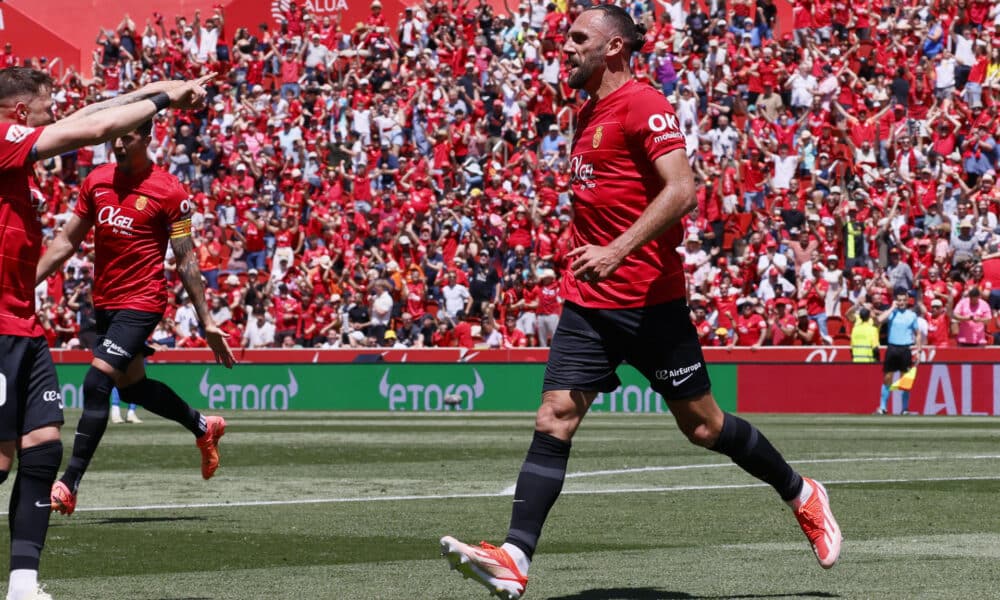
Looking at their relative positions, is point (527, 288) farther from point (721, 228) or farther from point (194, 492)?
point (194, 492)

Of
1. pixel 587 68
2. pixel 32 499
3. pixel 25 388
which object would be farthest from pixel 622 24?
pixel 32 499

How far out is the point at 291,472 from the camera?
1543 centimetres

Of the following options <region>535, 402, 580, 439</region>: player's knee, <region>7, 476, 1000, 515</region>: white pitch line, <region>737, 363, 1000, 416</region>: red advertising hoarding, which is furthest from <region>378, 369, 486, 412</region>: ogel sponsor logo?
<region>535, 402, 580, 439</region>: player's knee

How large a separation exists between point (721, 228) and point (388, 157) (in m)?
8.24

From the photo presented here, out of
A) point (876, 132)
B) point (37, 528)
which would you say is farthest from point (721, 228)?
point (37, 528)

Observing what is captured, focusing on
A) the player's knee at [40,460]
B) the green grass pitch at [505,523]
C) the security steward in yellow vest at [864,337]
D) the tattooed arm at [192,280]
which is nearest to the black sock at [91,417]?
the green grass pitch at [505,523]

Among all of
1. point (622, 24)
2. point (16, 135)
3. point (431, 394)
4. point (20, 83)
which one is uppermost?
point (622, 24)

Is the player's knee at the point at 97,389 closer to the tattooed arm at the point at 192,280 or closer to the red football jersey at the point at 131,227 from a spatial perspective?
the red football jersey at the point at 131,227

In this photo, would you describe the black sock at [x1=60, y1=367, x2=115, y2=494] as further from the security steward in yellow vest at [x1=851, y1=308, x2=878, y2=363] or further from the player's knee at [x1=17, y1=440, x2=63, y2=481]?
the security steward in yellow vest at [x1=851, y1=308, x2=878, y2=363]

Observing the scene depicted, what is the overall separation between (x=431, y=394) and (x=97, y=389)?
21.1 meters

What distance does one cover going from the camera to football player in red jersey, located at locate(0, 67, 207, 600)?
22.0 feet

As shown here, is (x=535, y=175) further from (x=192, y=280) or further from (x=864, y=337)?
(x=192, y=280)

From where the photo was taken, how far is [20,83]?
6949 millimetres

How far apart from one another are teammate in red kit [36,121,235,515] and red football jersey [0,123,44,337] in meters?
3.92
